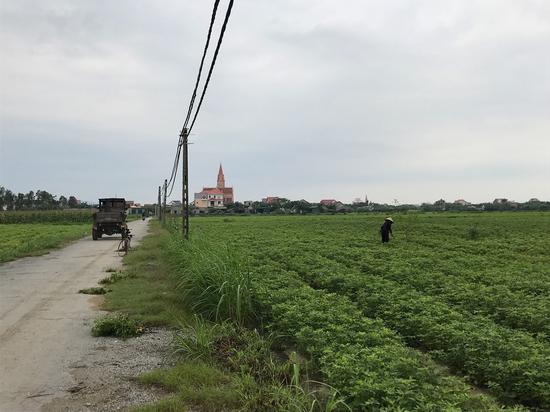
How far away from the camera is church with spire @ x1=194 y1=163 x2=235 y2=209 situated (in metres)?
136

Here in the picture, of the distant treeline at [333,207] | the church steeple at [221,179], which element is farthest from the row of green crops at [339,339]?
the distant treeline at [333,207]

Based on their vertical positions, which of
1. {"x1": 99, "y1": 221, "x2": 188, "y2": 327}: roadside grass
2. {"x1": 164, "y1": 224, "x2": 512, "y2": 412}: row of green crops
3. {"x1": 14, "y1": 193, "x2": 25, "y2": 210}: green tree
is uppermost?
{"x1": 14, "y1": 193, "x2": 25, "y2": 210}: green tree

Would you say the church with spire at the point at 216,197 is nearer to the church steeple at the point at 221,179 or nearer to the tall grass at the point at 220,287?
the church steeple at the point at 221,179

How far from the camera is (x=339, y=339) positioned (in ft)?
20.1

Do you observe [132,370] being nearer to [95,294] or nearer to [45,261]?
[95,294]

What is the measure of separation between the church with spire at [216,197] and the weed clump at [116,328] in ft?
400

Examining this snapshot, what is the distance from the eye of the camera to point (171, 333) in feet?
25.4

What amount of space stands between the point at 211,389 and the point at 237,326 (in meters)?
2.53

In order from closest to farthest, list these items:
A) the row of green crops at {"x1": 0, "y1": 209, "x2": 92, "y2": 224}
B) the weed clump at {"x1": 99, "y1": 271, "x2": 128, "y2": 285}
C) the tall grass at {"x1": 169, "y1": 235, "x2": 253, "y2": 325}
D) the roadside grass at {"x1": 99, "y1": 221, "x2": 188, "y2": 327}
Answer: the tall grass at {"x1": 169, "y1": 235, "x2": 253, "y2": 325}, the roadside grass at {"x1": 99, "y1": 221, "x2": 188, "y2": 327}, the weed clump at {"x1": 99, "y1": 271, "x2": 128, "y2": 285}, the row of green crops at {"x1": 0, "y1": 209, "x2": 92, "y2": 224}

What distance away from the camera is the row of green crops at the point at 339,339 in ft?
14.3

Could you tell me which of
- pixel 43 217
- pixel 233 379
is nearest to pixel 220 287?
pixel 233 379

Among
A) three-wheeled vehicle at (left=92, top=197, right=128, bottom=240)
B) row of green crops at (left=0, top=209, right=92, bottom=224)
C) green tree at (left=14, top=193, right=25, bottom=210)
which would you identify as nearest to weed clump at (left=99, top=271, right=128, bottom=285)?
three-wheeled vehicle at (left=92, top=197, right=128, bottom=240)

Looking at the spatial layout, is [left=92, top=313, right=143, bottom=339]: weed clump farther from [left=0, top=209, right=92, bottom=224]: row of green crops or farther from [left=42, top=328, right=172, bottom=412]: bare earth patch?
[left=0, top=209, right=92, bottom=224]: row of green crops

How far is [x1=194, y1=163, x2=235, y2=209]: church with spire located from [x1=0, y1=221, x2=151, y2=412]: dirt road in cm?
11604
